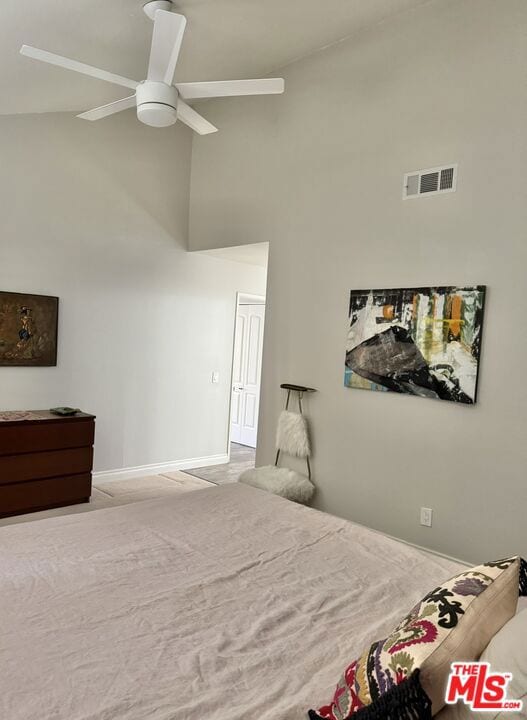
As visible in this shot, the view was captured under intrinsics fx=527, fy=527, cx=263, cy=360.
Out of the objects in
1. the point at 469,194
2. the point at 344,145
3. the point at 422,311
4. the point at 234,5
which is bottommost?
the point at 422,311

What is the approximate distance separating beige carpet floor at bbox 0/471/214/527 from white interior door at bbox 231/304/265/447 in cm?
183

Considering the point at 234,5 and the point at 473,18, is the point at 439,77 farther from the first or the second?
the point at 234,5

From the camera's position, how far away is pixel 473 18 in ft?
10.7

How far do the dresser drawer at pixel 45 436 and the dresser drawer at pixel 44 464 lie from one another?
0.15 feet

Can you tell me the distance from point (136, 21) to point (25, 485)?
10.8 ft

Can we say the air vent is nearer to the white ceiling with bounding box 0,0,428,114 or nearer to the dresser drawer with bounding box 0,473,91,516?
the white ceiling with bounding box 0,0,428,114

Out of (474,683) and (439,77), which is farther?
(439,77)

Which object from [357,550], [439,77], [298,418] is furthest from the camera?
[298,418]

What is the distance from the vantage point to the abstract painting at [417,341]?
128 inches

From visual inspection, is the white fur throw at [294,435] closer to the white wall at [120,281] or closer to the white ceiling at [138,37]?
the white wall at [120,281]

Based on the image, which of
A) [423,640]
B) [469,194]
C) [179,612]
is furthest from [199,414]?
[423,640]

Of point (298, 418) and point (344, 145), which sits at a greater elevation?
point (344, 145)

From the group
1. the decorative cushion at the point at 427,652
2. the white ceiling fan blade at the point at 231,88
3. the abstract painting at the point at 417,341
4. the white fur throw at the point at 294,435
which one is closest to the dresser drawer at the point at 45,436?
the white fur throw at the point at 294,435

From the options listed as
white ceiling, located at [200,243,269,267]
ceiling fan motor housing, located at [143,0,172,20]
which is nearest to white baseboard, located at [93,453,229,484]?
white ceiling, located at [200,243,269,267]
